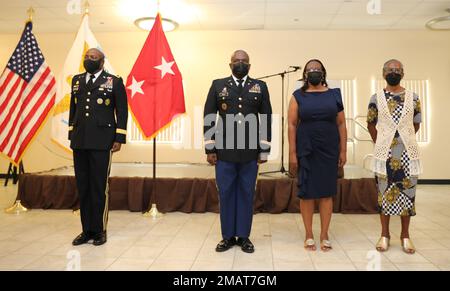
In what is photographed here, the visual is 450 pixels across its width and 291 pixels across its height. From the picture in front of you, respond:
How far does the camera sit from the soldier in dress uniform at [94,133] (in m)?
2.96

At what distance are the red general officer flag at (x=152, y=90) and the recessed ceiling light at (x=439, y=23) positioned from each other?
492cm

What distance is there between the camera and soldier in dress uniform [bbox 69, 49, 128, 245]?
9.71 ft

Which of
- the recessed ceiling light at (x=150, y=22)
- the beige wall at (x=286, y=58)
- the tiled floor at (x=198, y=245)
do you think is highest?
the recessed ceiling light at (x=150, y=22)

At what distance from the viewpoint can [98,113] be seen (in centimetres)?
297

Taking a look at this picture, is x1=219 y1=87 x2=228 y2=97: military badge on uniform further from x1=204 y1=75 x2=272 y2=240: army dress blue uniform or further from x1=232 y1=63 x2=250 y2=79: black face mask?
x1=232 y1=63 x2=250 y2=79: black face mask

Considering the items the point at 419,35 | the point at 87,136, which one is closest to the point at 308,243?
the point at 87,136

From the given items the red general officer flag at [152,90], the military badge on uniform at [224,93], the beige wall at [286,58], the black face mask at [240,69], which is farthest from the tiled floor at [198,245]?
the beige wall at [286,58]

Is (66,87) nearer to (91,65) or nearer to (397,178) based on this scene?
(91,65)

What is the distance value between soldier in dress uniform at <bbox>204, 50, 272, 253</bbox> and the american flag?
268 cm

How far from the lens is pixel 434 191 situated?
648 cm

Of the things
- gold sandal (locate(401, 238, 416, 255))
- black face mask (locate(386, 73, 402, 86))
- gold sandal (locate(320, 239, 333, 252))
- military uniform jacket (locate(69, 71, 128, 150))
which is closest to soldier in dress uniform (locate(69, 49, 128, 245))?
military uniform jacket (locate(69, 71, 128, 150))

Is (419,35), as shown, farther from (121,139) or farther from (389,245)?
(121,139)

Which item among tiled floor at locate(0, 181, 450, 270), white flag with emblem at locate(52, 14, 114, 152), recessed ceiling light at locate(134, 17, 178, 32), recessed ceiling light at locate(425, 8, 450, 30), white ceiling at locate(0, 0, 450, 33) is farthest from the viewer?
recessed ceiling light at locate(134, 17, 178, 32)

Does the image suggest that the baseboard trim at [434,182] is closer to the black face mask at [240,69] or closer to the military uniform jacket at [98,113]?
the black face mask at [240,69]
